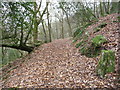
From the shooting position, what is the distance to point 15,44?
329 inches

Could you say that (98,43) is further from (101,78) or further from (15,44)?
(15,44)

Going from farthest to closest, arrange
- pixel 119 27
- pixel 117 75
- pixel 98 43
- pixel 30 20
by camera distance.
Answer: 1. pixel 30 20
2. pixel 119 27
3. pixel 98 43
4. pixel 117 75

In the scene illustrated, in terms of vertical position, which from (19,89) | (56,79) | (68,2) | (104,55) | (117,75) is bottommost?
(19,89)

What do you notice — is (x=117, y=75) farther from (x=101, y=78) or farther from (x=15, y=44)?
(x=15, y=44)

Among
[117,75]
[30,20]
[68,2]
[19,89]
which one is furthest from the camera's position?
[68,2]

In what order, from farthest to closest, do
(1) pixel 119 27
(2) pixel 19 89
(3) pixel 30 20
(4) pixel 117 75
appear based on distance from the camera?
(3) pixel 30 20 < (1) pixel 119 27 < (2) pixel 19 89 < (4) pixel 117 75

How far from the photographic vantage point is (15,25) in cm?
730

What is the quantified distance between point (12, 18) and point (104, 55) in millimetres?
6441

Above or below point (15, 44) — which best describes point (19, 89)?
below

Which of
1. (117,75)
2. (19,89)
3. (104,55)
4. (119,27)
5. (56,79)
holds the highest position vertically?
(119,27)

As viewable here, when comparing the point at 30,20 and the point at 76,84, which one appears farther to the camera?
the point at 30,20


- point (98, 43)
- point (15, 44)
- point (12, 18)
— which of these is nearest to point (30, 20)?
point (12, 18)

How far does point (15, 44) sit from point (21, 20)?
2.25 metres

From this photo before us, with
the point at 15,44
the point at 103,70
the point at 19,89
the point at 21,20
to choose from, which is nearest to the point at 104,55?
the point at 103,70
